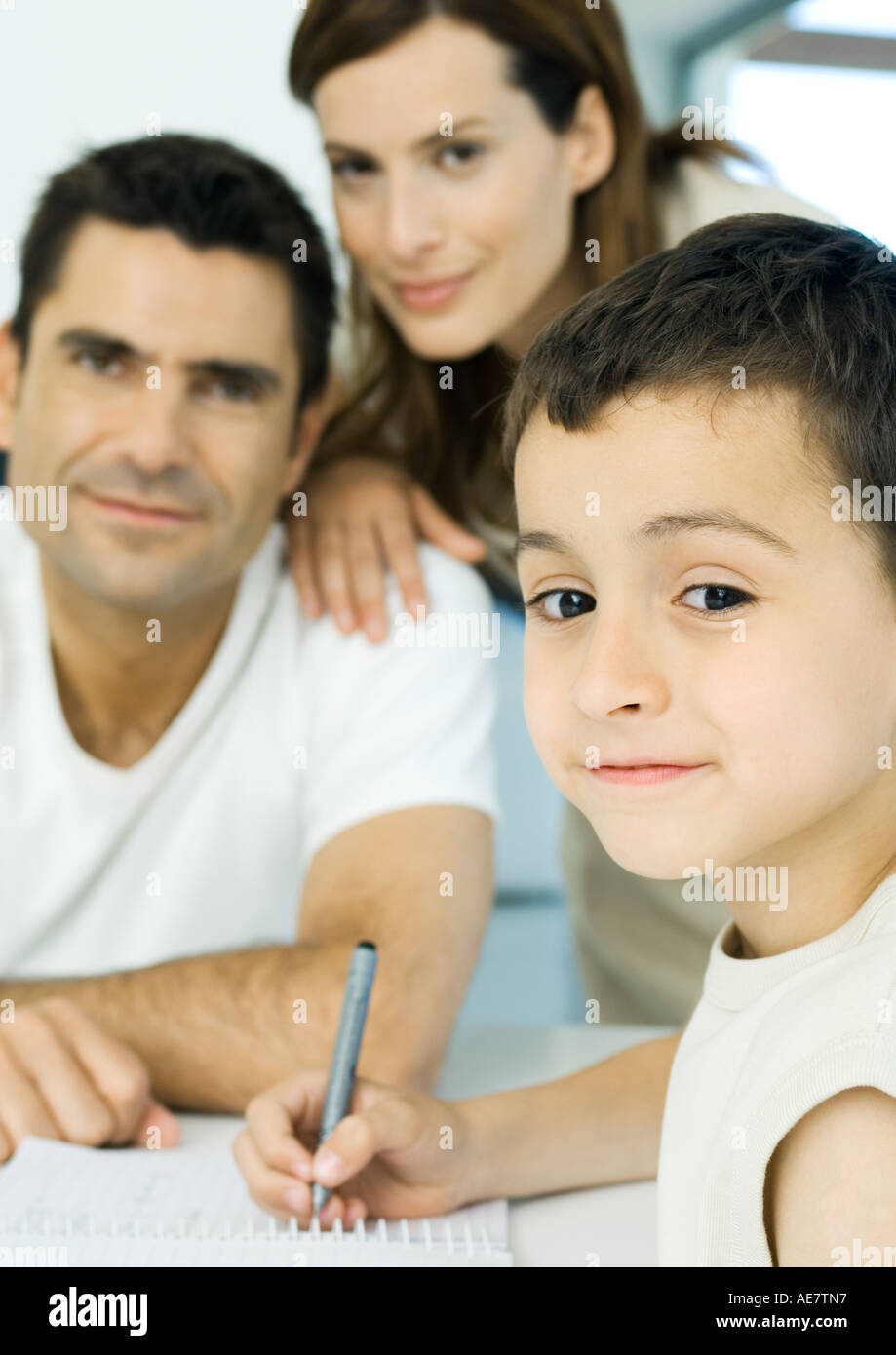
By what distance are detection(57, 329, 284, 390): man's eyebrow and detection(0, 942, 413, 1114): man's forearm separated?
0.56 meters

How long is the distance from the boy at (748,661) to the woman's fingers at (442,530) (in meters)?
0.71

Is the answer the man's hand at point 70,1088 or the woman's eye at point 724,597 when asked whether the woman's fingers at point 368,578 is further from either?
the woman's eye at point 724,597

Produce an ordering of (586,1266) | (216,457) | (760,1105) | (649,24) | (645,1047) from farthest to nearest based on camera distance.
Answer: (649,24) < (216,457) < (645,1047) < (586,1266) < (760,1105)

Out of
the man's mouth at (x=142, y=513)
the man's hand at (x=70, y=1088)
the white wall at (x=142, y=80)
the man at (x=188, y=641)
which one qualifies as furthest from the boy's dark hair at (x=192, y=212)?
the white wall at (x=142, y=80)

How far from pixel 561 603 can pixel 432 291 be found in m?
0.87

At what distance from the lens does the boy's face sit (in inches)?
22.0

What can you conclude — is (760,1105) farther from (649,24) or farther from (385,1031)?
(649,24)

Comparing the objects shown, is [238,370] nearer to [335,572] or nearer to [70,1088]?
[335,572]

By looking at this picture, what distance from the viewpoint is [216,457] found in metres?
1.32

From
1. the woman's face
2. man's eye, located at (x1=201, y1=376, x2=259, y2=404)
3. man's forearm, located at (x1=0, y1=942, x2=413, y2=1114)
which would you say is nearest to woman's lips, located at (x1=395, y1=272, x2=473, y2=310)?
the woman's face

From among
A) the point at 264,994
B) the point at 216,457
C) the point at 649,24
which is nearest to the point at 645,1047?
the point at 264,994

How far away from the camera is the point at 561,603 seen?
0.65 metres

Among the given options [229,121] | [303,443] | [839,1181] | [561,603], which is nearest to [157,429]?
[303,443]
